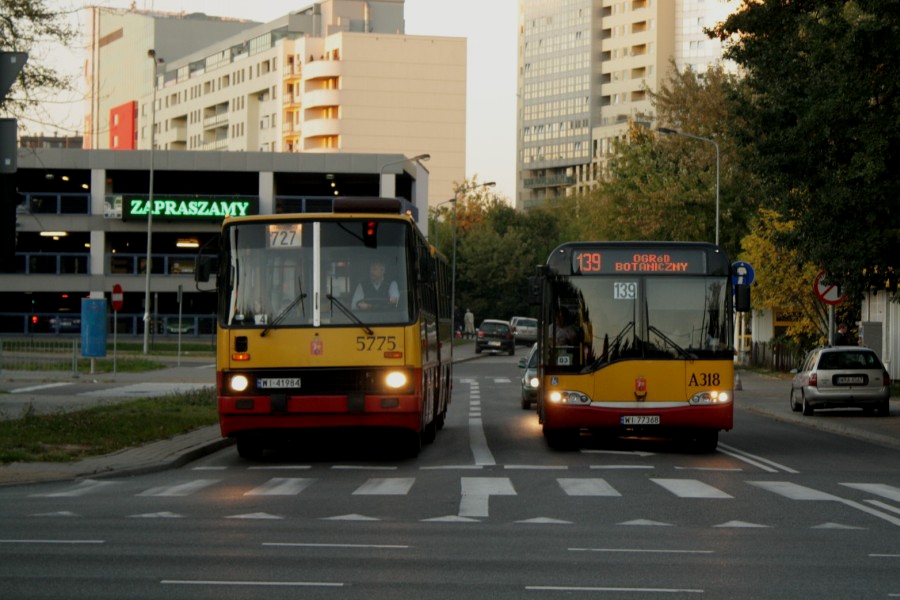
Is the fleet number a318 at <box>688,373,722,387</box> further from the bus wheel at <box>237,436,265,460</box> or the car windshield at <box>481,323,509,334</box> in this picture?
the car windshield at <box>481,323,509,334</box>

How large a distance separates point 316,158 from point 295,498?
62.4m

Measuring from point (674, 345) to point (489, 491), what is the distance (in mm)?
6130

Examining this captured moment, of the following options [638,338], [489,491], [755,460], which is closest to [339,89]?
[638,338]

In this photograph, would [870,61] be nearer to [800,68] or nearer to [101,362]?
[800,68]

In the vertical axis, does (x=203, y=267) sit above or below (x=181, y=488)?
above

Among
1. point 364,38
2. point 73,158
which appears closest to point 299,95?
point 364,38

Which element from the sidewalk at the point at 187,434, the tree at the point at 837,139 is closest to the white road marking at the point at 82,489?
the sidewalk at the point at 187,434

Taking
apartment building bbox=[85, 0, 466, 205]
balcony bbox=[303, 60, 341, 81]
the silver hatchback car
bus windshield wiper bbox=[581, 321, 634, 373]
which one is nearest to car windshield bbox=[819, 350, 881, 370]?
the silver hatchback car

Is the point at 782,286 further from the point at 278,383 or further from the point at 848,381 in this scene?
the point at 278,383

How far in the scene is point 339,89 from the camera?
462ft

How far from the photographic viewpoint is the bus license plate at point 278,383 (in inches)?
734

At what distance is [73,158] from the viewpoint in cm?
7700

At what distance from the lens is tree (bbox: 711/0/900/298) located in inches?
962

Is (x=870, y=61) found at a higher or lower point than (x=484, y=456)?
higher
